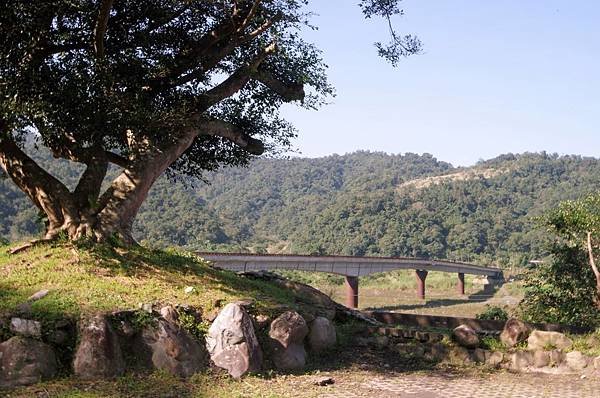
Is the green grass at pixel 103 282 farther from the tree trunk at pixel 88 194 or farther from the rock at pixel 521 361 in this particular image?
the rock at pixel 521 361

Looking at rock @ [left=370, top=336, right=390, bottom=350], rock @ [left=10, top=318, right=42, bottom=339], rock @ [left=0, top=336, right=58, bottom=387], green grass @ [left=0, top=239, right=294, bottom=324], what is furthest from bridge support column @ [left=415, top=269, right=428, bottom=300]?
rock @ [left=0, top=336, right=58, bottom=387]

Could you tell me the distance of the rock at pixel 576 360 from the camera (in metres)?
12.4

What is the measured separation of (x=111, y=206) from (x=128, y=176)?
83 cm

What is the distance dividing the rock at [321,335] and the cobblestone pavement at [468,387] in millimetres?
1580

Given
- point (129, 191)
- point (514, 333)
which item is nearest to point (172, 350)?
point (129, 191)

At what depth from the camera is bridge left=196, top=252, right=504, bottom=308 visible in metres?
43.5

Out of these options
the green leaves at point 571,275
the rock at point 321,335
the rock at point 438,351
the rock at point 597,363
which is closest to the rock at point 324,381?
the rock at point 321,335

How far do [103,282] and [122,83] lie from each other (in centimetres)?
428

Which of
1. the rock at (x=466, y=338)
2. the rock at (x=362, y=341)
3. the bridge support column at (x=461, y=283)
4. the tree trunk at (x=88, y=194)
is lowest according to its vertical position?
the bridge support column at (x=461, y=283)

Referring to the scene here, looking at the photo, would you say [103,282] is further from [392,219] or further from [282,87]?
[392,219]

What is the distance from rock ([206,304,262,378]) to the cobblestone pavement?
1511 millimetres

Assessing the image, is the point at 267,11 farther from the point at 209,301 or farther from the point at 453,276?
the point at 453,276

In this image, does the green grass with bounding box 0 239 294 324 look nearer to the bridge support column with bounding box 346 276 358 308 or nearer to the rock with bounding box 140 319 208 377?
the rock with bounding box 140 319 208 377

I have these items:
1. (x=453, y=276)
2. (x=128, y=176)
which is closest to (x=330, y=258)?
(x=453, y=276)
